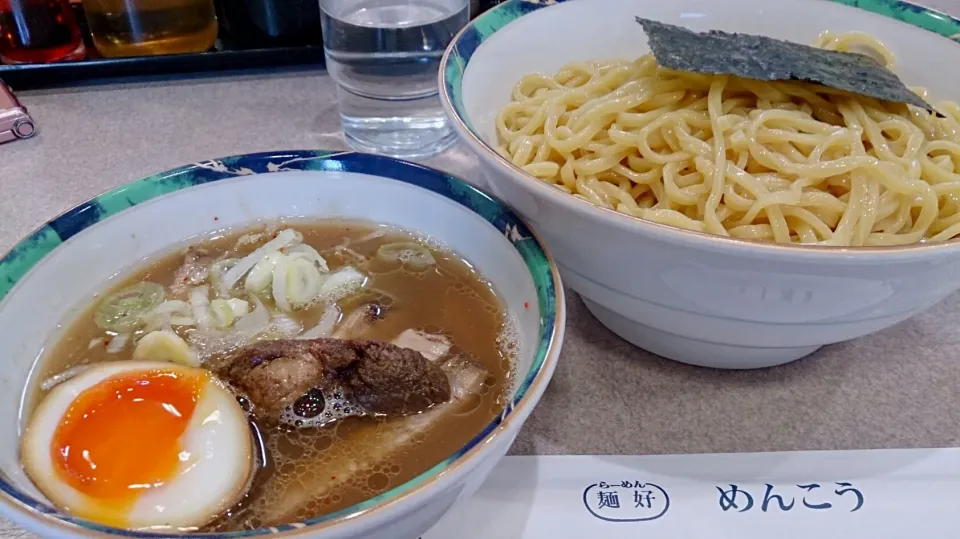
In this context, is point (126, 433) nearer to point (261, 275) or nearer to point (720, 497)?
point (261, 275)

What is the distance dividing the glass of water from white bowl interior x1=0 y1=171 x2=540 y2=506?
0.56 metres

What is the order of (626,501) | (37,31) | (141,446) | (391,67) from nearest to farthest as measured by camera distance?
(141,446) → (626,501) → (391,67) → (37,31)

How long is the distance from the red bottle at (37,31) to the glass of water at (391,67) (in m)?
0.85

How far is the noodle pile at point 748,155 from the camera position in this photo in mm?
1141

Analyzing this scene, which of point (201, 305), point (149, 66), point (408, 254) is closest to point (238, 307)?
point (201, 305)

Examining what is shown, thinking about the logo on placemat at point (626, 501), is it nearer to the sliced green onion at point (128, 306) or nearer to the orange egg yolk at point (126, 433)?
the orange egg yolk at point (126, 433)

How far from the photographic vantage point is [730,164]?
1.19m

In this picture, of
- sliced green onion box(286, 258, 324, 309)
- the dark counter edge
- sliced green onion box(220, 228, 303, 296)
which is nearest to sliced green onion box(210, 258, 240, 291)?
sliced green onion box(220, 228, 303, 296)

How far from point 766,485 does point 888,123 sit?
27.5 inches

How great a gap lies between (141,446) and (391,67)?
3.94 ft

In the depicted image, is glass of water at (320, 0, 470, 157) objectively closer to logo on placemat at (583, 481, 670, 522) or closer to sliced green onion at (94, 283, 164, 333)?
sliced green onion at (94, 283, 164, 333)

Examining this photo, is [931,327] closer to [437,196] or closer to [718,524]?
[718,524]

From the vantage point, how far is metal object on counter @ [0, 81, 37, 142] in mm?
1793

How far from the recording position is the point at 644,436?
1.10 meters
